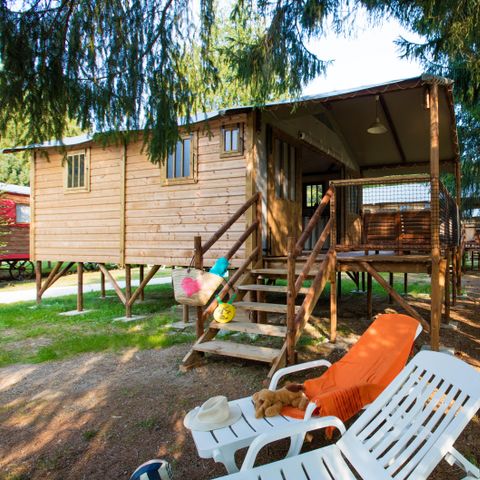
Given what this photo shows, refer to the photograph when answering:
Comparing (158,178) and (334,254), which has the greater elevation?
(158,178)

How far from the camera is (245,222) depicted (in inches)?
257

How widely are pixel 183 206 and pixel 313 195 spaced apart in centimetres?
496

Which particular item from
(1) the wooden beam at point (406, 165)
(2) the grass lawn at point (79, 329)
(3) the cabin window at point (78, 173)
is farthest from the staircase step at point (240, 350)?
(1) the wooden beam at point (406, 165)

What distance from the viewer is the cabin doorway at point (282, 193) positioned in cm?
690

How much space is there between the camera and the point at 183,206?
24.0 ft

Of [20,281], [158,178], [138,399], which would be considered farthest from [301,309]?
[20,281]

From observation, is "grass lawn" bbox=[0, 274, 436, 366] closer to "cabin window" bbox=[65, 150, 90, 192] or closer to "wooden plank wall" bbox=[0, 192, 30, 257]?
"cabin window" bbox=[65, 150, 90, 192]

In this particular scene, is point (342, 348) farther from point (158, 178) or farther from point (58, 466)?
point (158, 178)

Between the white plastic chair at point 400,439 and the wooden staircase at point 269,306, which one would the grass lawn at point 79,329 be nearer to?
the wooden staircase at point 269,306

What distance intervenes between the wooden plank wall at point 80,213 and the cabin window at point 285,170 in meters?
3.32

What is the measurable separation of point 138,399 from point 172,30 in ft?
12.4

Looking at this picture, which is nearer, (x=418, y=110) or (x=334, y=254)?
(x=334, y=254)

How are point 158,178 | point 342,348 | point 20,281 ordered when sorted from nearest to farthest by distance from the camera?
point 342,348 < point 158,178 < point 20,281

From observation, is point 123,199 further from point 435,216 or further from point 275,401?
point 275,401
